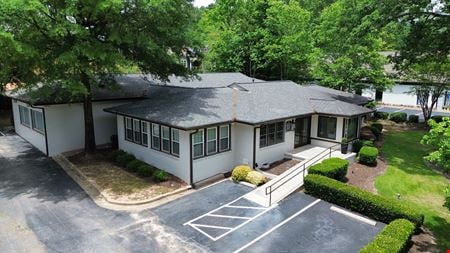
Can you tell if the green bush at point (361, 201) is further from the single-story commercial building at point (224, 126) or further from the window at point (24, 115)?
the window at point (24, 115)

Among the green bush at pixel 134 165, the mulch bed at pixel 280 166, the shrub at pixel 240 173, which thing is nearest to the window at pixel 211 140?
the shrub at pixel 240 173

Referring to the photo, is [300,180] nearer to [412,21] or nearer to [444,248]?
[444,248]

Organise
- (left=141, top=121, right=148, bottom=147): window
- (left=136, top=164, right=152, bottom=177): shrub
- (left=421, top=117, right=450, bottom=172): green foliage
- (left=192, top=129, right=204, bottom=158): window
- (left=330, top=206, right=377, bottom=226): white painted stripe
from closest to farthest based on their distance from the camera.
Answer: (left=421, top=117, right=450, bottom=172): green foliage < (left=330, top=206, right=377, bottom=226): white painted stripe < (left=192, top=129, right=204, bottom=158): window < (left=136, top=164, right=152, bottom=177): shrub < (left=141, top=121, right=148, bottom=147): window

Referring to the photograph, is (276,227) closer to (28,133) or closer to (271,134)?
(271,134)

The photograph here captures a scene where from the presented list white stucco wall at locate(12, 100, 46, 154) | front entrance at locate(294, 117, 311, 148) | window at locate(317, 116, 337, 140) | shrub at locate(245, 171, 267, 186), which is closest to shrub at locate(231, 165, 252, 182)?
shrub at locate(245, 171, 267, 186)

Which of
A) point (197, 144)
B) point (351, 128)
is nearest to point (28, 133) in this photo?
point (197, 144)

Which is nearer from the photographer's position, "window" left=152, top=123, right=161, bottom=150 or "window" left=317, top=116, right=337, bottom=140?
"window" left=152, top=123, right=161, bottom=150

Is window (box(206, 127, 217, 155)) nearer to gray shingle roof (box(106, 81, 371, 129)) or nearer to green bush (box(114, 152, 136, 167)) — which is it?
gray shingle roof (box(106, 81, 371, 129))

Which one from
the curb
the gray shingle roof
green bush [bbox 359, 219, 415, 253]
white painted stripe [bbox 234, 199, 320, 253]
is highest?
the gray shingle roof
